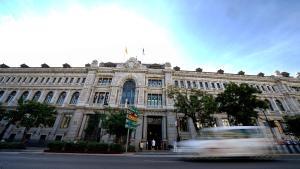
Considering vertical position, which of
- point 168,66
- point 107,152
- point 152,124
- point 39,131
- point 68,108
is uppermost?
point 168,66

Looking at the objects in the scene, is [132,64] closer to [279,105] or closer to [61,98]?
[61,98]

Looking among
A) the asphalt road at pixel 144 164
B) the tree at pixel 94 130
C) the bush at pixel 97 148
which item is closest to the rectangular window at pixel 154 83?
the tree at pixel 94 130

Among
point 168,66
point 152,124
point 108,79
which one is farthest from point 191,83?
Result: point 108,79

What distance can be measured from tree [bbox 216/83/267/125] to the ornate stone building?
7573mm

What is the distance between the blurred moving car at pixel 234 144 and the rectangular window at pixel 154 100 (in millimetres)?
21476

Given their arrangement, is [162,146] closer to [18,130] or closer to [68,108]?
[68,108]

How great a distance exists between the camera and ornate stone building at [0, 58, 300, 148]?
92.7 ft

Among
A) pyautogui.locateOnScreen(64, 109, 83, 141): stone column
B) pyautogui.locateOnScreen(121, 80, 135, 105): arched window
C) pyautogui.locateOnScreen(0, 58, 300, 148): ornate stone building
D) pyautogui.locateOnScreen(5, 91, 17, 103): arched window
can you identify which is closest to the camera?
pyautogui.locateOnScreen(64, 109, 83, 141): stone column

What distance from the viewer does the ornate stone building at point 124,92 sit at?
28266mm

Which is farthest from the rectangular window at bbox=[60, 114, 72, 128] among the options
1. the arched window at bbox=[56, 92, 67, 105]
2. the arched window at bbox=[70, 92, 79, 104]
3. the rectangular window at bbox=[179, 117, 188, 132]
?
the rectangular window at bbox=[179, 117, 188, 132]

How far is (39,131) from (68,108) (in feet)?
20.4

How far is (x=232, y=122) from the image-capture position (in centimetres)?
2344

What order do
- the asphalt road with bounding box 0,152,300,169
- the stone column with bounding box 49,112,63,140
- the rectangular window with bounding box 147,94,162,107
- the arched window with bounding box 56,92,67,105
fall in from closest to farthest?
the asphalt road with bounding box 0,152,300,169, the stone column with bounding box 49,112,63,140, the rectangular window with bounding box 147,94,162,107, the arched window with bounding box 56,92,67,105

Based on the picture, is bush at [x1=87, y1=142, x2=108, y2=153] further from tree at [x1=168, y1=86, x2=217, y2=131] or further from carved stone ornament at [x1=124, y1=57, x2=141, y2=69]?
carved stone ornament at [x1=124, y1=57, x2=141, y2=69]
